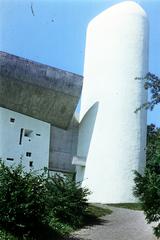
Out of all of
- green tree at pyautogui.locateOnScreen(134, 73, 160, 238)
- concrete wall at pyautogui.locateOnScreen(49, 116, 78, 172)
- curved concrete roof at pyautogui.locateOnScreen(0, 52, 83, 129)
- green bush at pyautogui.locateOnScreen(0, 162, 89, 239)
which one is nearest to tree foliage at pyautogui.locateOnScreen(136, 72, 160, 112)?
green tree at pyautogui.locateOnScreen(134, 73, 160, 238)

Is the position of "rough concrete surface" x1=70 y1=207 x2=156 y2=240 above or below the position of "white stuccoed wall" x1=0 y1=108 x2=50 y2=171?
below

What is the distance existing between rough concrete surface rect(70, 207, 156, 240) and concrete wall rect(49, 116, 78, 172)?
638 inches

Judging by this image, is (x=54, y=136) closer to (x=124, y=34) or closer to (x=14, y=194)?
(x=124, y=34)

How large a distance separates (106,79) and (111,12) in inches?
207

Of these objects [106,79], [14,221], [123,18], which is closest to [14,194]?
[14,221]

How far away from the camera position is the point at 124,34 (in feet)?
110

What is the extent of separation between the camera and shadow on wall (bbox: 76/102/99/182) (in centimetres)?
3362

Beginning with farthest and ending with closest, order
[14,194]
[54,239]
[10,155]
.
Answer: [10,155]
[54,239]
[14,194]

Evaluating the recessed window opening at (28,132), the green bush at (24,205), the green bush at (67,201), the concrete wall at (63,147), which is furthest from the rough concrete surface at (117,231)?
the concrete wall at (63,147)

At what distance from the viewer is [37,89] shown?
3183cm

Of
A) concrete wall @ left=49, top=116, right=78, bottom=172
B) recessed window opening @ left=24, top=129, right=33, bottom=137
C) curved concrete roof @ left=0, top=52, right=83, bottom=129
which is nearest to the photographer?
curved concrete roof @ left=0, top=52, right=83, bottom=129

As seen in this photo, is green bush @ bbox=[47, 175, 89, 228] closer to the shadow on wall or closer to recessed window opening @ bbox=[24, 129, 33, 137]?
recessed window opening @ bbox=[24, 129, 33, 137]

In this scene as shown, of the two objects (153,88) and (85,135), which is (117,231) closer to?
(153,88)

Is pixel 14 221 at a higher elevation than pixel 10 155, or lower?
lower
